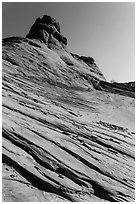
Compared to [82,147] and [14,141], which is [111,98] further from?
[14,141]

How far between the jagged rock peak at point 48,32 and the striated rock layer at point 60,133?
7371mm

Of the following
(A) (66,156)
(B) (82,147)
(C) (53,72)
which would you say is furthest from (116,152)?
(C) (53,72)

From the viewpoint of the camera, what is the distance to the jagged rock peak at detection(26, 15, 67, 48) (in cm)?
5231

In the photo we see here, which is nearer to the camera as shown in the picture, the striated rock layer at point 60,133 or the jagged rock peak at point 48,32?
the striated rock layer at point 60,133

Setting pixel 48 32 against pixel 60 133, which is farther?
pixel 48 32

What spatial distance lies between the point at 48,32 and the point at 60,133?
34767mm

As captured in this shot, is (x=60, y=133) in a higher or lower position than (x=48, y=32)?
lower

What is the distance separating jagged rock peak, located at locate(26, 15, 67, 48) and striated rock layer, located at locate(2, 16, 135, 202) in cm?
737

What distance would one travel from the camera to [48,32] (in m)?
55.4

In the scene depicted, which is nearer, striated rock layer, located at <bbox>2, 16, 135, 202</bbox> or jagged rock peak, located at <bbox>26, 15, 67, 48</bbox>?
striated rock layer, located at <bbox>2, 16, 135, 202</bbox>

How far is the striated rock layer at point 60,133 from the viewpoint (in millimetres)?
19328

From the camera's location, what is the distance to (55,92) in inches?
1407

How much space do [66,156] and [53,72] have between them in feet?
68.7

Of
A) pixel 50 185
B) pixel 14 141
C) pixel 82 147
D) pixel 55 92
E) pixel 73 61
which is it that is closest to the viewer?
pixel 50 185
